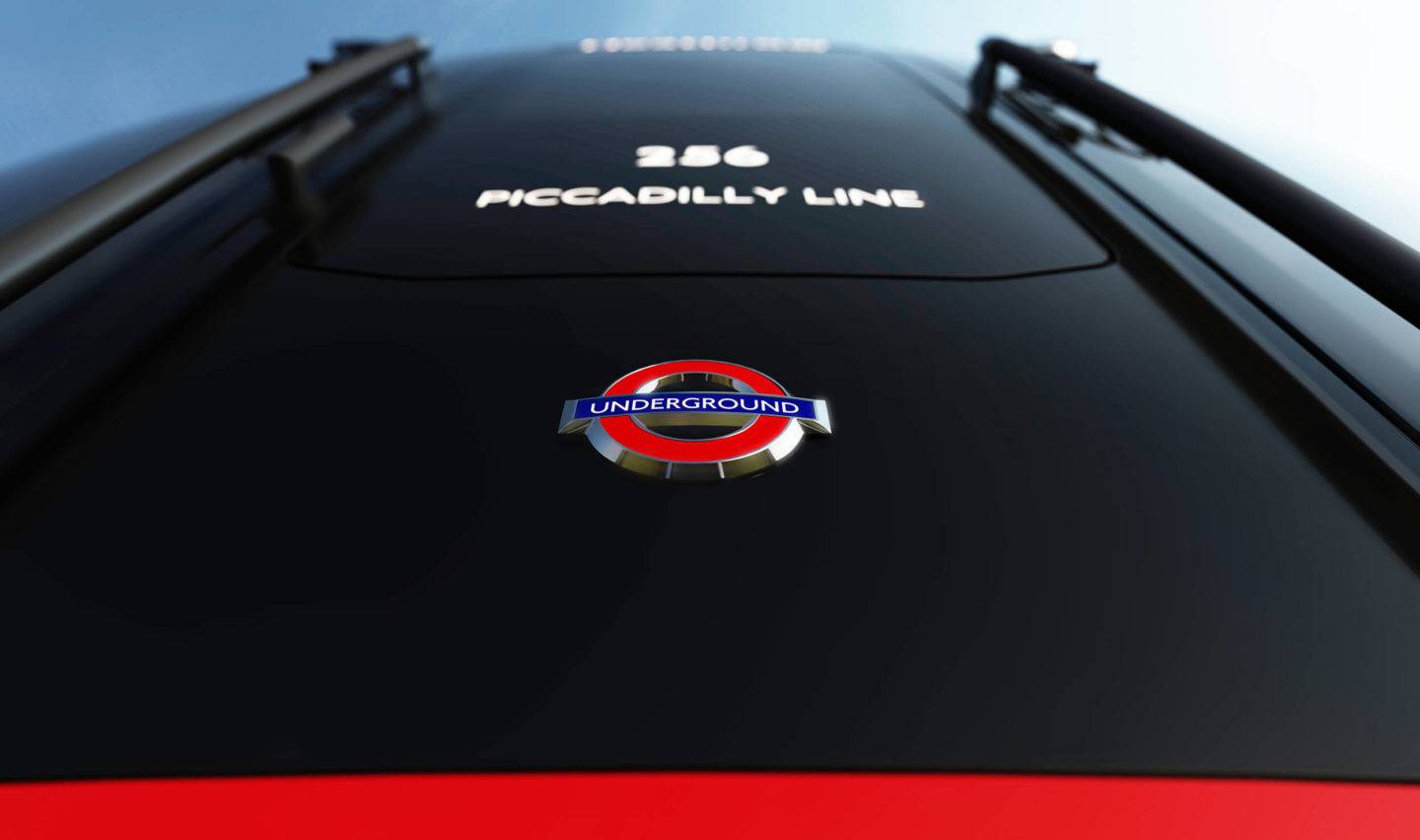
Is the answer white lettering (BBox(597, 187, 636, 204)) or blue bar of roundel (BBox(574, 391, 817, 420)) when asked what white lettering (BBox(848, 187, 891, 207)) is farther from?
blue bar of roundel (BBox(574, 391, 817, 420))

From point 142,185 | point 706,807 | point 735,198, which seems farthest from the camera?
point 735,198

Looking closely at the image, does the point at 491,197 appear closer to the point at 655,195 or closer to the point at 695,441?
the point at 655,195

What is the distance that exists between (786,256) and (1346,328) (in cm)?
48

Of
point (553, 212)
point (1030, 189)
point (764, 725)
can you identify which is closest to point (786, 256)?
point (553, 212)

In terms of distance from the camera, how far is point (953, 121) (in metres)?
1.34

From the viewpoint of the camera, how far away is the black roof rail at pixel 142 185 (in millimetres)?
609

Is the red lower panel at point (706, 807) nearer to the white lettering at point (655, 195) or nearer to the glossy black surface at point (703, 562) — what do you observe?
the glossy black surface at point (703, 562)

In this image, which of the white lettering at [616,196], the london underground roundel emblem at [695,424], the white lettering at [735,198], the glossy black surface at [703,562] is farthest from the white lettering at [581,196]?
the london underground roundel emblem at [695,424]

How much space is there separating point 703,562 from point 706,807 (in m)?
0.15

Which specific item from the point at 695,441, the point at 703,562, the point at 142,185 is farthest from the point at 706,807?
the point at 142,185

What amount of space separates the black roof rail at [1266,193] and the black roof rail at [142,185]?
919mm

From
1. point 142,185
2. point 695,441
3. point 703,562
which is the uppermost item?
point 142,185

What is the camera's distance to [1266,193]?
2.58ft

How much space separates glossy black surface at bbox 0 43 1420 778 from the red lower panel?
0.04 ft
